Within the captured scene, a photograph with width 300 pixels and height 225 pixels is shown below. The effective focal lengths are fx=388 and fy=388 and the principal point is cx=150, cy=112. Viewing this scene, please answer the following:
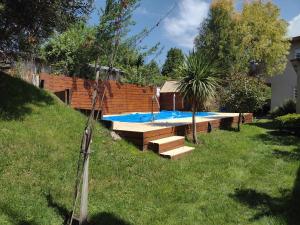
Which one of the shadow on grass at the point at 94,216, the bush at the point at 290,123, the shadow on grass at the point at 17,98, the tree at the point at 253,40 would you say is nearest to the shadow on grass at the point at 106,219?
the shadow on grass at the point at 94,216

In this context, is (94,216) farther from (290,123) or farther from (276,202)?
(290,123)

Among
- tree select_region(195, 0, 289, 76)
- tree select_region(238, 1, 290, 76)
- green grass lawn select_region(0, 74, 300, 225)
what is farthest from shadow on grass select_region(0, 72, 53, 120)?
tree select_region(238, 1, 290, 76)

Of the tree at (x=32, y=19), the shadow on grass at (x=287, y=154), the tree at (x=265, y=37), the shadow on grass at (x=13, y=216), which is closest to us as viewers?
the shadow on grass at (x=13, y=216)

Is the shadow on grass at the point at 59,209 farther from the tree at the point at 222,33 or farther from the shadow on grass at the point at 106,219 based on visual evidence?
the tree at the point at 222,33

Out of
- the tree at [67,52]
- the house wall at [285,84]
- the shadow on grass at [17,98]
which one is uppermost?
the tree at [67,52]

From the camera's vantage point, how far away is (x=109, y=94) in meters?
19.8

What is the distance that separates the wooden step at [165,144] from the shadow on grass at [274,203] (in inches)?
114

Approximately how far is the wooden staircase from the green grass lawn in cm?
28

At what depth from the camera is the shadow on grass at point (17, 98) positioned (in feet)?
28.1

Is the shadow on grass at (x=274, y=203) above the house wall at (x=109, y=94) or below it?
below

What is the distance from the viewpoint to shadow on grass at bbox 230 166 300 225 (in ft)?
20.8

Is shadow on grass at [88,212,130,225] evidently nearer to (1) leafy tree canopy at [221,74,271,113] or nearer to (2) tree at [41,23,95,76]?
(1) leafy tree canopy at [221,74,271,113]

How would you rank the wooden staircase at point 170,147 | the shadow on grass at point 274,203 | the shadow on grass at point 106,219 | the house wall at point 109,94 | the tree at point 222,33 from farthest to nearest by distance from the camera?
the tree at point 222,33 < the house wall at point 109,94 < the wooden staircase at point 170,147 < the shadow on grass at point 274,203 < the shadow on grass at point 106,219

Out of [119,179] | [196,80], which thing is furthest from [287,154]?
[119,179]
